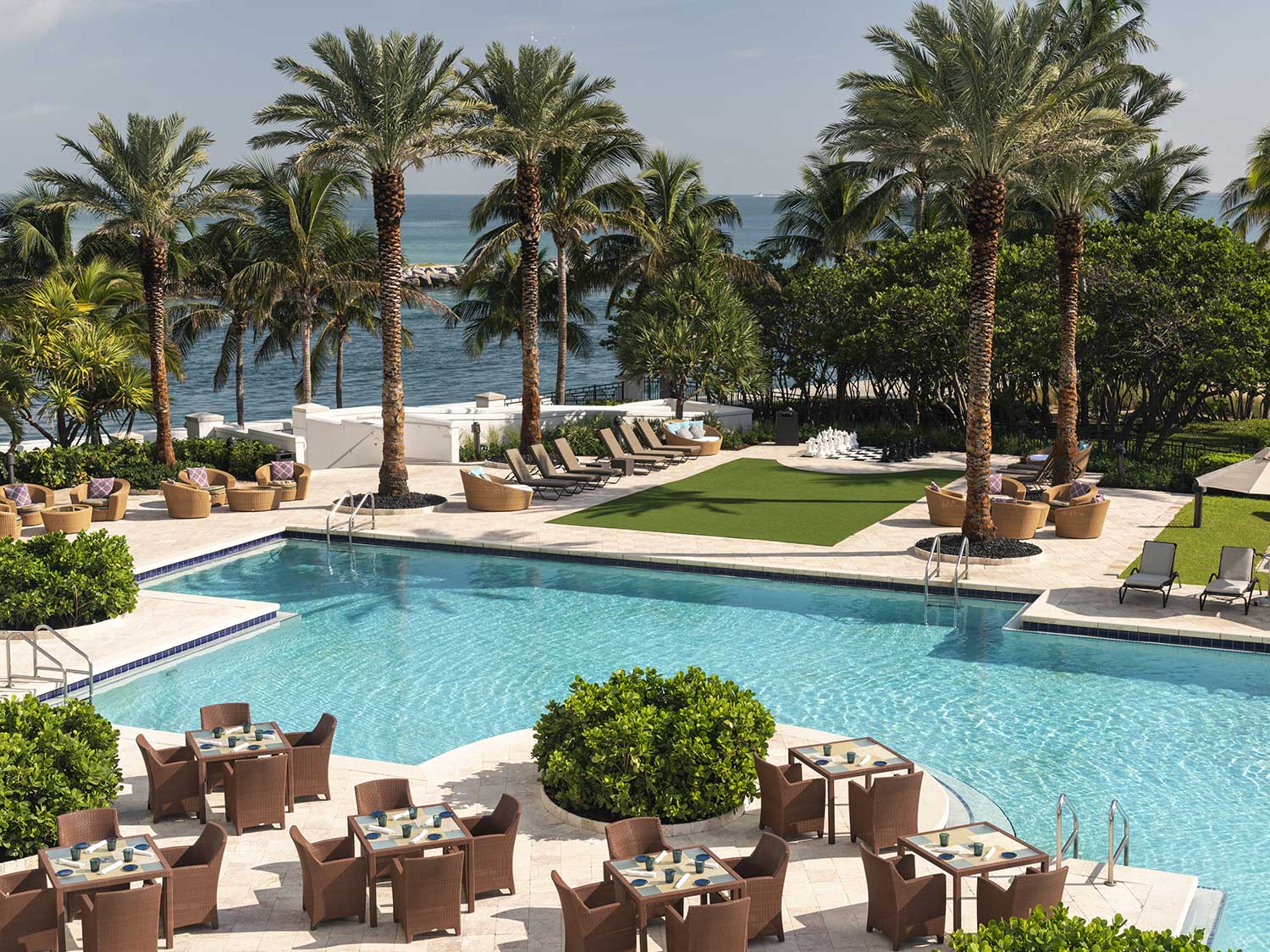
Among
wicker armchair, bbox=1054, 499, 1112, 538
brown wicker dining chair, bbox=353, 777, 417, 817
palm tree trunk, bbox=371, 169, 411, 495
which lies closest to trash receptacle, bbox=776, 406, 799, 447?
palm tree trunk, bbox=371, 169, 411, 495

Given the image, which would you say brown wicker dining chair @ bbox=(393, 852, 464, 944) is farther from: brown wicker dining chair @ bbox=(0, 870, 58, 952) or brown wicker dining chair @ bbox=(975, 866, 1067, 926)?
brown wicker dining chair @ bbox=(975, 866, 1067, 926)

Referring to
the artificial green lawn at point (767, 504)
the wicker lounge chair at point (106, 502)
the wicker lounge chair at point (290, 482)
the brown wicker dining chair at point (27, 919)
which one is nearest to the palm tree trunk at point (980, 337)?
the artificial green lawn at point (767, 504)

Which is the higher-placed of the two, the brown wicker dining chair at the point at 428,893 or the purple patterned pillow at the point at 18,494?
the purple patterned pillow at the point at 18,494

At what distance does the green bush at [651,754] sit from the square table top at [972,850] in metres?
1.87

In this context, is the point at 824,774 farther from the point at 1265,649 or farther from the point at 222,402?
the point at 222,402

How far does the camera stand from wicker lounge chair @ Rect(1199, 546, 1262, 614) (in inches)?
698

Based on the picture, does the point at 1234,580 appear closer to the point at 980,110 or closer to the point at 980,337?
the point at 980,337

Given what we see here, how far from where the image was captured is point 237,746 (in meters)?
11.7

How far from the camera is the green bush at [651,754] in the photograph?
36.0 ft

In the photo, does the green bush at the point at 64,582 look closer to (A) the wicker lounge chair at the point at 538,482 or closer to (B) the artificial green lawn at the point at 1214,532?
(A) the wicker lounge chair at the point at 538,482

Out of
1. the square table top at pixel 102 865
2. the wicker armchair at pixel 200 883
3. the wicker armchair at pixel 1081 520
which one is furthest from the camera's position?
the wicker armchair at pixel 1081 520

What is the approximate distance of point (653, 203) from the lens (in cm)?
4016

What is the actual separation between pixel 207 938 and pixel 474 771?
3.53m

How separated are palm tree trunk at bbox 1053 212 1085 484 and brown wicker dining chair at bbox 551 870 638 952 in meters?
19.0
